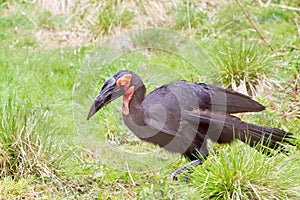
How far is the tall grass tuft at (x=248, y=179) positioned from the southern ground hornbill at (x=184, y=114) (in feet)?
1.21

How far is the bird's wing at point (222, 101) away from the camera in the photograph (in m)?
4.57

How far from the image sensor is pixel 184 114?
440 cm

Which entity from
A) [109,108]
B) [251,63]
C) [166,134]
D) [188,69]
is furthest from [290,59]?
[166,134]

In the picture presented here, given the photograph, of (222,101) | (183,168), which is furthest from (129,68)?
(183,168)

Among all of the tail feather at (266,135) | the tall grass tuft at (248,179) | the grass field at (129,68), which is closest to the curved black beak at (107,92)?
the grass field at (129,68)

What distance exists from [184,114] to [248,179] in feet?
2.52

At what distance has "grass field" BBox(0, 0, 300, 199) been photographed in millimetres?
4039

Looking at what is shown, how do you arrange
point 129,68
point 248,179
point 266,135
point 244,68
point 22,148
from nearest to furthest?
point 248,179
point 22,148
point 266,135
point 244,68
point 129,68

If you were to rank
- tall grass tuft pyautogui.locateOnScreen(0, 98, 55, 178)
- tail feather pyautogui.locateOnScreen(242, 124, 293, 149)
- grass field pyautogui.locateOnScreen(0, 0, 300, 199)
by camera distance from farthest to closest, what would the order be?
1. tail feather pyautogui.locateOnScreen(242, 124, 293, 149)
2. tall grass tuft pyautogui.locateOnScreen(0, 98, 55, 178)
3. grass field pyautogui.locateOnScreen(0, 0, 300, 199)

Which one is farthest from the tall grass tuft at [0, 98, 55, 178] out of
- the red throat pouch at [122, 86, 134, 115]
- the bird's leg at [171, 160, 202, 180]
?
the bird's leg at [171, 160, 202, 180]

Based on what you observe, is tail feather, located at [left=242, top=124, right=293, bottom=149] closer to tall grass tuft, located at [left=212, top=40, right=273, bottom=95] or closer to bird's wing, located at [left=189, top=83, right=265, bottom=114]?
bird's wing, located at [left=189, top=83, right=265, bottom=114]

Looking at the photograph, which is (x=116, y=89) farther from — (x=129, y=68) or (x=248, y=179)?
(x=129, y=68)

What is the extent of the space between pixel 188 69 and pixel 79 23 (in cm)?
185

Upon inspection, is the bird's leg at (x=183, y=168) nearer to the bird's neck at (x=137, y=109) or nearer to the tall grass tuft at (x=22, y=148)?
the bird's neck at (x=137, y=109)
